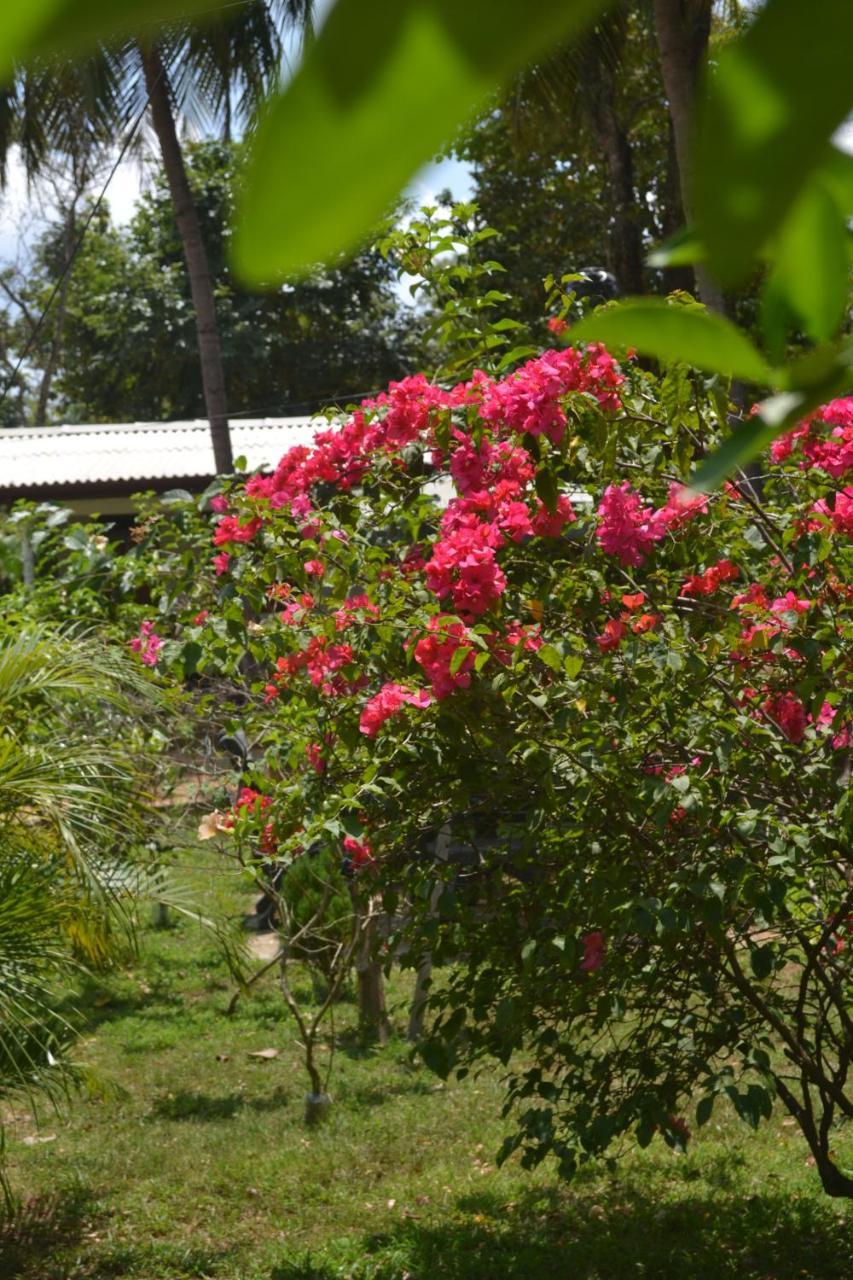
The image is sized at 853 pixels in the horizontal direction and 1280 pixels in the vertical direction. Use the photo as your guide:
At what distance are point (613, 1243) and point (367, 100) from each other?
4913mm

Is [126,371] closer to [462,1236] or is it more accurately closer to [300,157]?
[462,1236]

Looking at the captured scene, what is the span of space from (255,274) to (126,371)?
79.0 feet

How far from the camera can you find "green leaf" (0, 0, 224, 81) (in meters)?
0.17

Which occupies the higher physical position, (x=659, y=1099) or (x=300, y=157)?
(x=300, y=157)

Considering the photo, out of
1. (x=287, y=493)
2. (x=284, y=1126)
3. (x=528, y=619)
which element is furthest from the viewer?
(x=284, y=1126)

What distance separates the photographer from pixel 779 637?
9.54 feet

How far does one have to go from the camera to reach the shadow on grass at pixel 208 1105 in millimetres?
6441

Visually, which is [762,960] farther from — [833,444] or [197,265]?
[197,265]

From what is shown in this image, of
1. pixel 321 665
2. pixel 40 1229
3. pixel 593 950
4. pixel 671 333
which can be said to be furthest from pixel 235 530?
pixel 671 333

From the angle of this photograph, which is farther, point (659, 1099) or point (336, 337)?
point (336, 337)

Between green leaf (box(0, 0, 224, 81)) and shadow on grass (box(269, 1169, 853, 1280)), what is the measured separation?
4.47 meters

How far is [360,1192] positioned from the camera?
5.40 meters

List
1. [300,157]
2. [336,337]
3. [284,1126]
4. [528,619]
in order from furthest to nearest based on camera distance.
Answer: [336,337] < [284,1126] < [528,619] < [300,157]

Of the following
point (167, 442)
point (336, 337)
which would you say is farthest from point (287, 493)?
point (336, 337)
